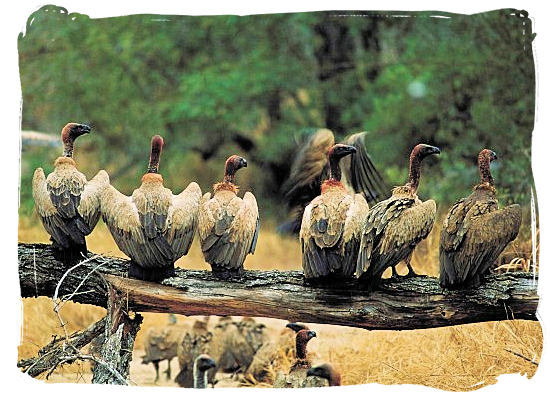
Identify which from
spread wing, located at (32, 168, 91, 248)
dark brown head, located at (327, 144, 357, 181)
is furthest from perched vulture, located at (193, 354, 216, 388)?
dark brown head, located at (327, 144, 357, 181)

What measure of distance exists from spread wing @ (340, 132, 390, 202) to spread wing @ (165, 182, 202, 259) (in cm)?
63

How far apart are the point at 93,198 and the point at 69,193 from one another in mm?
104

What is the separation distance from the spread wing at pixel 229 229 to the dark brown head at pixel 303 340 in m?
0.39

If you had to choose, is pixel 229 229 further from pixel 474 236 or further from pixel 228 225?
pixel 474 236

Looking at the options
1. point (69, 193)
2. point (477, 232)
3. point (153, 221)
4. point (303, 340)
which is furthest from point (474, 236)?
point (69, 193)

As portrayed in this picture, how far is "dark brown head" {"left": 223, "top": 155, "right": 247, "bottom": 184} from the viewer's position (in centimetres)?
491

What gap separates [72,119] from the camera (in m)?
5.00

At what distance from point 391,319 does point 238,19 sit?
142 centimetres

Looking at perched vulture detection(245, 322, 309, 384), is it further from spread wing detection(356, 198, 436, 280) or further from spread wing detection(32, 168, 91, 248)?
spread wing detection(32, 168, 91, 248)

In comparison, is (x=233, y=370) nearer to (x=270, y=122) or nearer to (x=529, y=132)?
(x=270, y=122)

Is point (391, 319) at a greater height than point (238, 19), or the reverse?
point (238, 19)

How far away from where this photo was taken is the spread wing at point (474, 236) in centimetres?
482

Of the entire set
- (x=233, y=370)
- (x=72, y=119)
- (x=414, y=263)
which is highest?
(x=72, y=119)

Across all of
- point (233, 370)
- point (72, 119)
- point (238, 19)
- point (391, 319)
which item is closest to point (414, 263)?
point (391, 319)
